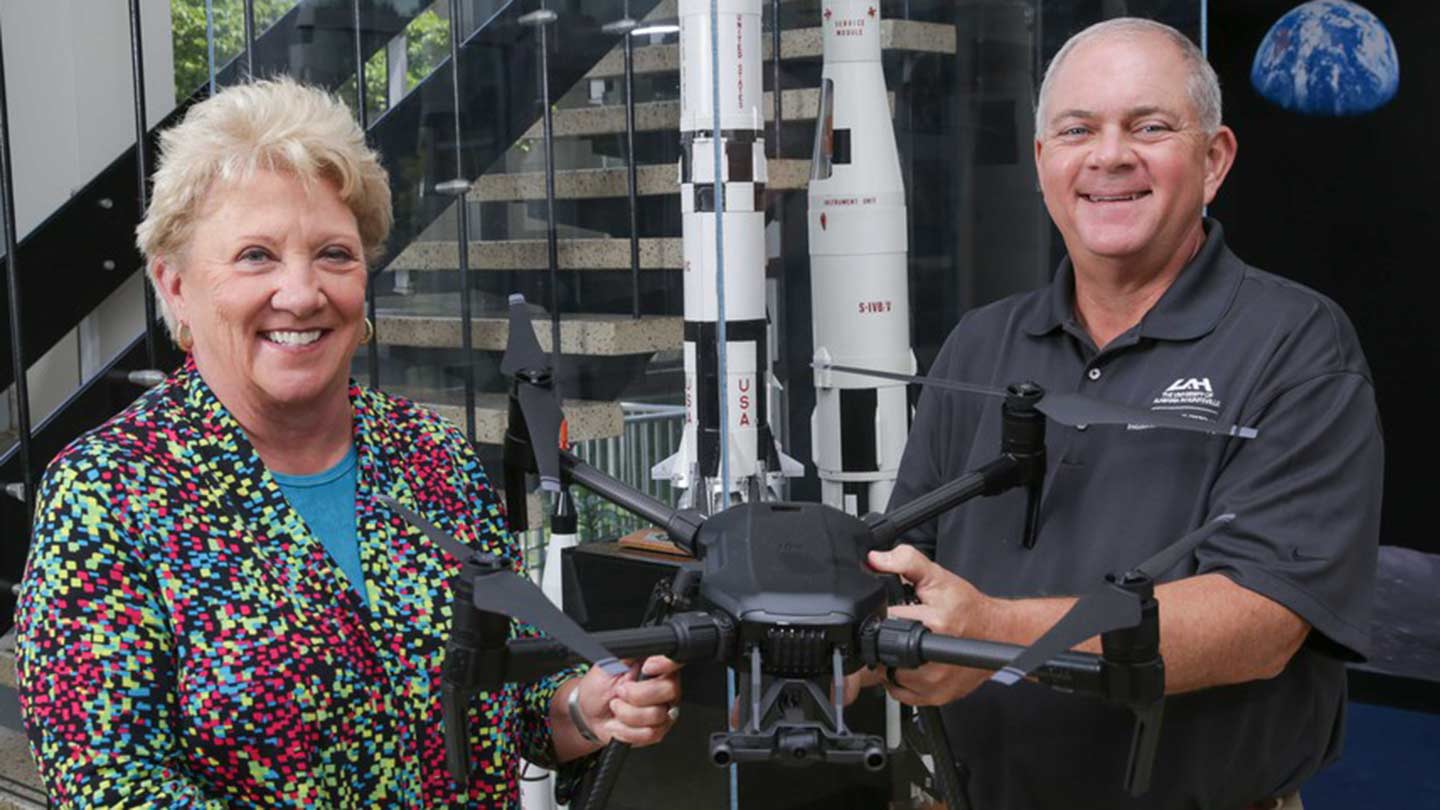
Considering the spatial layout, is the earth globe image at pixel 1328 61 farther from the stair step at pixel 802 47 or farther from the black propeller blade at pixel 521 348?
the black propeller blade at pixel 521 348

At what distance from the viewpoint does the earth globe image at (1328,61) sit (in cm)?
536


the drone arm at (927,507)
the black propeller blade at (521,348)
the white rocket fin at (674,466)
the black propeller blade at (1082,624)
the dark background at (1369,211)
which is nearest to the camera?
the black propeller blade at (1082,624)

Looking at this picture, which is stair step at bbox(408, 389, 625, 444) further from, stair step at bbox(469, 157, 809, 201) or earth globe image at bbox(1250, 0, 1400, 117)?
earth globe image at bbox(1250, 0, 1400, 117)

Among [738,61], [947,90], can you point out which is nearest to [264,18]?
[738,61]

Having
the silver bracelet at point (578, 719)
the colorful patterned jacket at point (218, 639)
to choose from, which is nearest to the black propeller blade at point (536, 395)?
the colorful patterned jacket at point (218, 639)

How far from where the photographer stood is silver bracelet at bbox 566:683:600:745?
1.78 m

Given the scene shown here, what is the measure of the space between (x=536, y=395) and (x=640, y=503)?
0.16 metres

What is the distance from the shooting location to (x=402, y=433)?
1.86 metres

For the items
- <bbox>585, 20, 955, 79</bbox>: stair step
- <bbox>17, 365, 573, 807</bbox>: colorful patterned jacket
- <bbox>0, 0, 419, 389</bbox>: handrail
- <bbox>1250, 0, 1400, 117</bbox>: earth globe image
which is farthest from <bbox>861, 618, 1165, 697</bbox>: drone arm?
<bbox>1250, 0, 1400, 117</bbox>: earth globe image

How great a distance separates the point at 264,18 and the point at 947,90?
5.17 feet

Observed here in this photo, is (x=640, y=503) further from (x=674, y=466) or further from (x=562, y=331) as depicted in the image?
(x=674, y=466)

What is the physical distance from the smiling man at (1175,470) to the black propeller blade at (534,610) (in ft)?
2.11

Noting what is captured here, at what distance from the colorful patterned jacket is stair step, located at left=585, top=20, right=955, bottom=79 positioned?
1.88m

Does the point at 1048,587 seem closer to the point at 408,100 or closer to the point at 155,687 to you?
the point at 155,687
